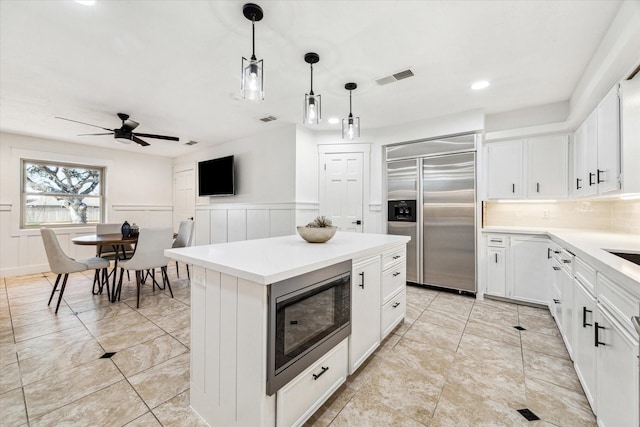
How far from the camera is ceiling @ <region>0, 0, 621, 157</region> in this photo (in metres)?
1.82

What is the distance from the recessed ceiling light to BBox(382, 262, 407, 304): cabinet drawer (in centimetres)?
209

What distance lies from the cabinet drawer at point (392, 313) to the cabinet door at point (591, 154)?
2.02 meters

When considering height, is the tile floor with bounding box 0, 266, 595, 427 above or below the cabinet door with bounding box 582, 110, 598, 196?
below

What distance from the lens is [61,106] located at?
347 cm

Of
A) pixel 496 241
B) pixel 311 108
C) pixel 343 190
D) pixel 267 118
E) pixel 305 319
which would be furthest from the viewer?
pixel 343 190

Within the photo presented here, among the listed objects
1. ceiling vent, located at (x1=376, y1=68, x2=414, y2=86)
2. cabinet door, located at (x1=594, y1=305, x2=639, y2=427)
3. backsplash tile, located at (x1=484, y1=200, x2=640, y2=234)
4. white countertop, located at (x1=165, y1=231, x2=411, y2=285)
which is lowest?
cabinet door, located at (x1=594, y1=305, x2=639, y2=427)

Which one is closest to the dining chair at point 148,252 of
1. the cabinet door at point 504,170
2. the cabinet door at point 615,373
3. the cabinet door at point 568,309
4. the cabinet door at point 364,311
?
the cabinet door at point 364,311

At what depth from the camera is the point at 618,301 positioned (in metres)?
1.16

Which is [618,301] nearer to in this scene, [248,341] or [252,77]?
[248,341]

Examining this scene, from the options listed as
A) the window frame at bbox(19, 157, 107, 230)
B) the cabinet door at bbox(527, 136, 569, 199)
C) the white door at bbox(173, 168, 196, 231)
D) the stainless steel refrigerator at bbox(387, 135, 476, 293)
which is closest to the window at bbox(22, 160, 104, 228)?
the window frame at bbox(19, 157, 107, 230)

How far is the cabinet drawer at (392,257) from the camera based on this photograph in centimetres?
221

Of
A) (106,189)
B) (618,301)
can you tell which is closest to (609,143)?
(618,301)

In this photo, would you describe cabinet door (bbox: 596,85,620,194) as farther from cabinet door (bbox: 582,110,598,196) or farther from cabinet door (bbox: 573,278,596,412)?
cabinet door (bbox: 573,278,596,412)

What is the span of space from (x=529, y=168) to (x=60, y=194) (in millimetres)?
8054
